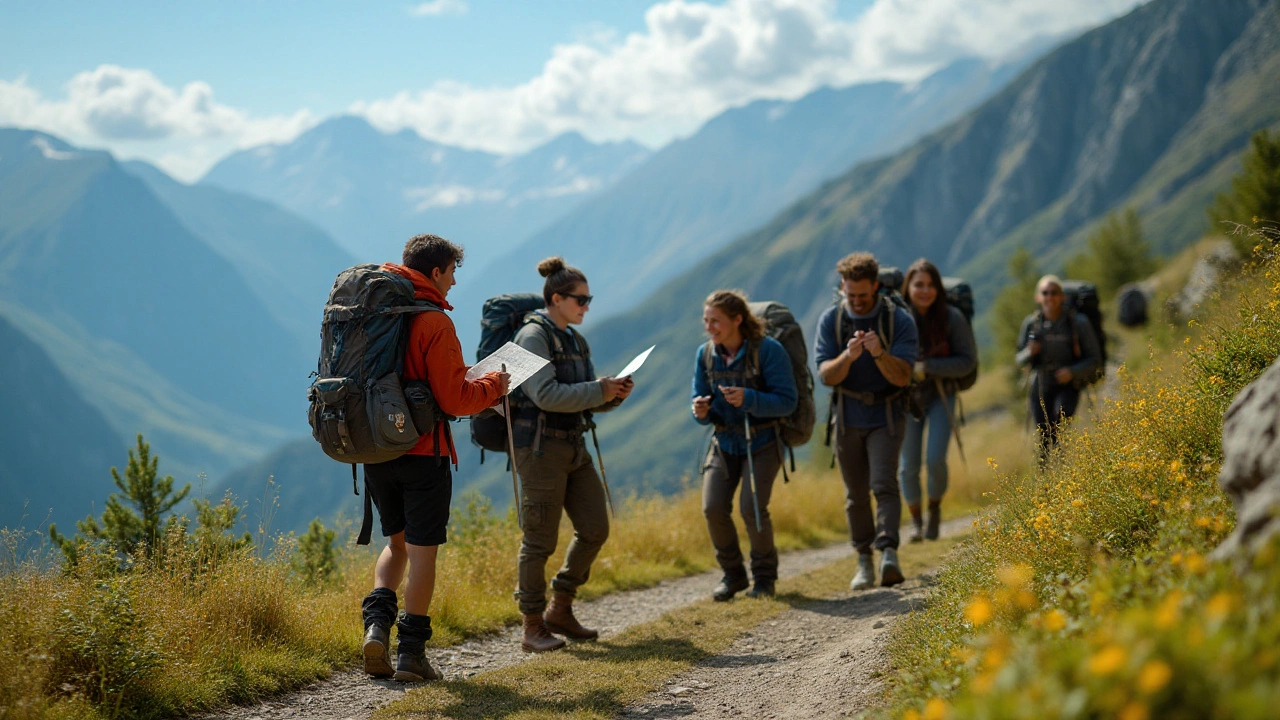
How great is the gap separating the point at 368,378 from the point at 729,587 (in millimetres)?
4236

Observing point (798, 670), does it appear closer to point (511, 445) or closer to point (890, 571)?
point (511, 445)

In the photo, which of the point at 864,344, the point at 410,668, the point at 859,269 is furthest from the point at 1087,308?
the point at 410,668

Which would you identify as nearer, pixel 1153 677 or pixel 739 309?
pixel 1153 677

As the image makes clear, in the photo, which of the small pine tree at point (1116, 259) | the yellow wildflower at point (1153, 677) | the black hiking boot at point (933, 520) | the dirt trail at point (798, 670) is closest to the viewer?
the yellow wildflower at point (1153, 677)

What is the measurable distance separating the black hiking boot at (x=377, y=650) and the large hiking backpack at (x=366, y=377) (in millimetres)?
1110

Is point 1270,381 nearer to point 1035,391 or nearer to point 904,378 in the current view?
point 904,378

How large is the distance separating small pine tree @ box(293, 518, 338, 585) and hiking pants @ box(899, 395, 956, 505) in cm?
598

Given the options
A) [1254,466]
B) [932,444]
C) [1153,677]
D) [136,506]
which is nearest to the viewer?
[1153,677]

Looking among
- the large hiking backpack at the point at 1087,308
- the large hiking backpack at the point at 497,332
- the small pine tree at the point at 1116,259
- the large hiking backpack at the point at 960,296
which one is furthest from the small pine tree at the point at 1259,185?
the small pine tree at the point at 1116,259

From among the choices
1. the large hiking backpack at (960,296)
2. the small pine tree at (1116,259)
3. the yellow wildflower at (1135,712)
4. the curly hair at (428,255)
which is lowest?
the yellow wildflower at (1135,712)

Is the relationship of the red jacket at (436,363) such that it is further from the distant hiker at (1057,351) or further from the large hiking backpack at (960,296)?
the distant hiker at (1057,351)

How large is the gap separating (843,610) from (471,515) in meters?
5.18

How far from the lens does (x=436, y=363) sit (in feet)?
18.2

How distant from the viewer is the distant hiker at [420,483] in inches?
219
